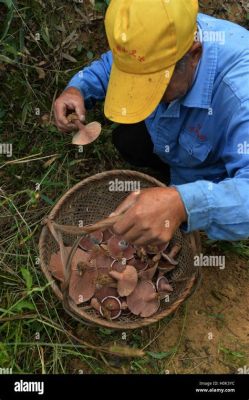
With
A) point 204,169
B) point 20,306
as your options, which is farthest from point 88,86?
point 20,306

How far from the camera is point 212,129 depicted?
155cm

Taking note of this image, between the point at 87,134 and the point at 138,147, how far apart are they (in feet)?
1.24

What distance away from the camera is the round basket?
173 cm

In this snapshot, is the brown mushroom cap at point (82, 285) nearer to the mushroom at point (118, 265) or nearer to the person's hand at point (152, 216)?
the mushroom at point (118, 265)

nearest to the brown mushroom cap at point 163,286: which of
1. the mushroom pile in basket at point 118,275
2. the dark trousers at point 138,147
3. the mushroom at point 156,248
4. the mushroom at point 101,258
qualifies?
the mushroom pile in basket at point 118,275

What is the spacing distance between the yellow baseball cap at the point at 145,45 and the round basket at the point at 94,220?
2.03 feet

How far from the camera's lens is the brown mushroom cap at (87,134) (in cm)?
169

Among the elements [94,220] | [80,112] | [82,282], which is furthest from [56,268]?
[80,112]

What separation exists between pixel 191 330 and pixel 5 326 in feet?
2.44

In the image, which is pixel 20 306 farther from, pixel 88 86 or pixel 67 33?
pixel 67 33

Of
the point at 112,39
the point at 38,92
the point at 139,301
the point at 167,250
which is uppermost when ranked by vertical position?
the point at 112,39

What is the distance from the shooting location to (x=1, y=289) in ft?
6.47

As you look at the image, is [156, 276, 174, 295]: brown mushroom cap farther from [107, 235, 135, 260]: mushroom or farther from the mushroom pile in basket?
[107, 235, 135, 260]: mushroom

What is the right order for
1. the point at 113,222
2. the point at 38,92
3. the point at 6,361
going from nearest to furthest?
the point at 113,222 < the point at 6,361 < the point at 38,92
